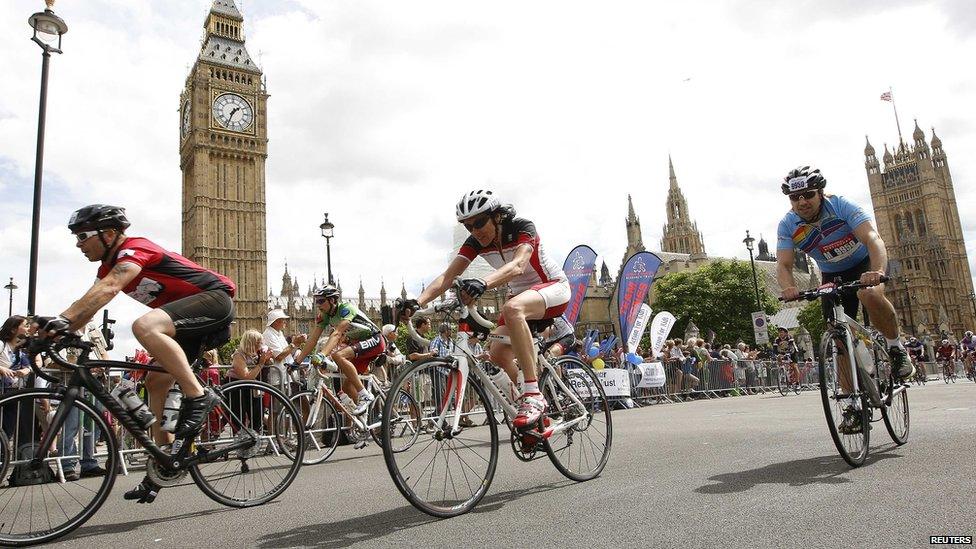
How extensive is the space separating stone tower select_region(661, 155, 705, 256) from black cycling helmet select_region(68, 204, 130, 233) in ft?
440

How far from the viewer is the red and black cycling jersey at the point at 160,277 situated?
4246 millimetres

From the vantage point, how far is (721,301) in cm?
6700

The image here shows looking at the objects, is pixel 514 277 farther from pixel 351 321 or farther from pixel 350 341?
pixel 350 341

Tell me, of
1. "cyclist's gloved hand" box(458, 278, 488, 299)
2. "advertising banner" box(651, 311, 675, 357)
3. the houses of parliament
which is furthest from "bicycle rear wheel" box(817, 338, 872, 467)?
the houses of parliament

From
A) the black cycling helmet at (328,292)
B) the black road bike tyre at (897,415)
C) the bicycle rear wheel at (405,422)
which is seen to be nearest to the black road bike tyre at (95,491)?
the bicycle rear wheel at (405,422)

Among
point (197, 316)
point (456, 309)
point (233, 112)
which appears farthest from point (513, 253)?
point (233, 112)

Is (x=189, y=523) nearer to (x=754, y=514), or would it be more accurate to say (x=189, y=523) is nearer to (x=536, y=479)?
(x=536, y=479)

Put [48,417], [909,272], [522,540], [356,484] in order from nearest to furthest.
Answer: [522,540] → [48,417] → [356,484] → [909,272]

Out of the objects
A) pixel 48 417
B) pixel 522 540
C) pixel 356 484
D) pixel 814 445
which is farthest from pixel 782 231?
pixel 48 417

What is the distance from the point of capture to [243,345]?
8.84m

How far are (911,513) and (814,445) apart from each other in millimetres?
2703

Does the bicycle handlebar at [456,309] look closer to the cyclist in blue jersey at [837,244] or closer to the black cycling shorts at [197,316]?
the black cycling shorts at [197,316]

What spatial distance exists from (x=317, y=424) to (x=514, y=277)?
214 inches

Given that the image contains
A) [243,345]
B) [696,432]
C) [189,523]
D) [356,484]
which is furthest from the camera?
[243,345]
